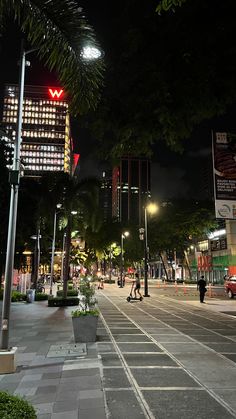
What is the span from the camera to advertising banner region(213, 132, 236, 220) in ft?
40.4

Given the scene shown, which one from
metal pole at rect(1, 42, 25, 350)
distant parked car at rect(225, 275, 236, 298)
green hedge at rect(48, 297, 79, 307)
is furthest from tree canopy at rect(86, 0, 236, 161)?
distant parked car at rect(225, 275, 236, 298)

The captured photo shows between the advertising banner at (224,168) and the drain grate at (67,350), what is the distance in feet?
20.1

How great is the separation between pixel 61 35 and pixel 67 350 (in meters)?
8.01

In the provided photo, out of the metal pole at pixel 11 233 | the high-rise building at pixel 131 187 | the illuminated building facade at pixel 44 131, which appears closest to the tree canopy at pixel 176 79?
the metal pole at pixel 11 233

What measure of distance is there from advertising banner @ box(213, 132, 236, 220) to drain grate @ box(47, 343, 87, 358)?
6116 millimetres

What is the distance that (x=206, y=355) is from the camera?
10.3 meters

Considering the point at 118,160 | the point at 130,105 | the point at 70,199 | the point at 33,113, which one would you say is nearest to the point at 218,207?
the point at 118,160

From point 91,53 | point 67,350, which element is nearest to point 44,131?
point 67,350

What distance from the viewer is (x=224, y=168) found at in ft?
41.4

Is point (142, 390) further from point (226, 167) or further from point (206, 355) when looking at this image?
point (226, 167)

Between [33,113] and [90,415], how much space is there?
183 meters

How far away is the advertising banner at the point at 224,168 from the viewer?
12.3 meters

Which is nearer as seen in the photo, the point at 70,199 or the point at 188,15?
the point at 188,15

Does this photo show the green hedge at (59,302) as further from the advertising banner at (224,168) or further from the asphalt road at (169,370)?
the advertising banner at (224,168)
